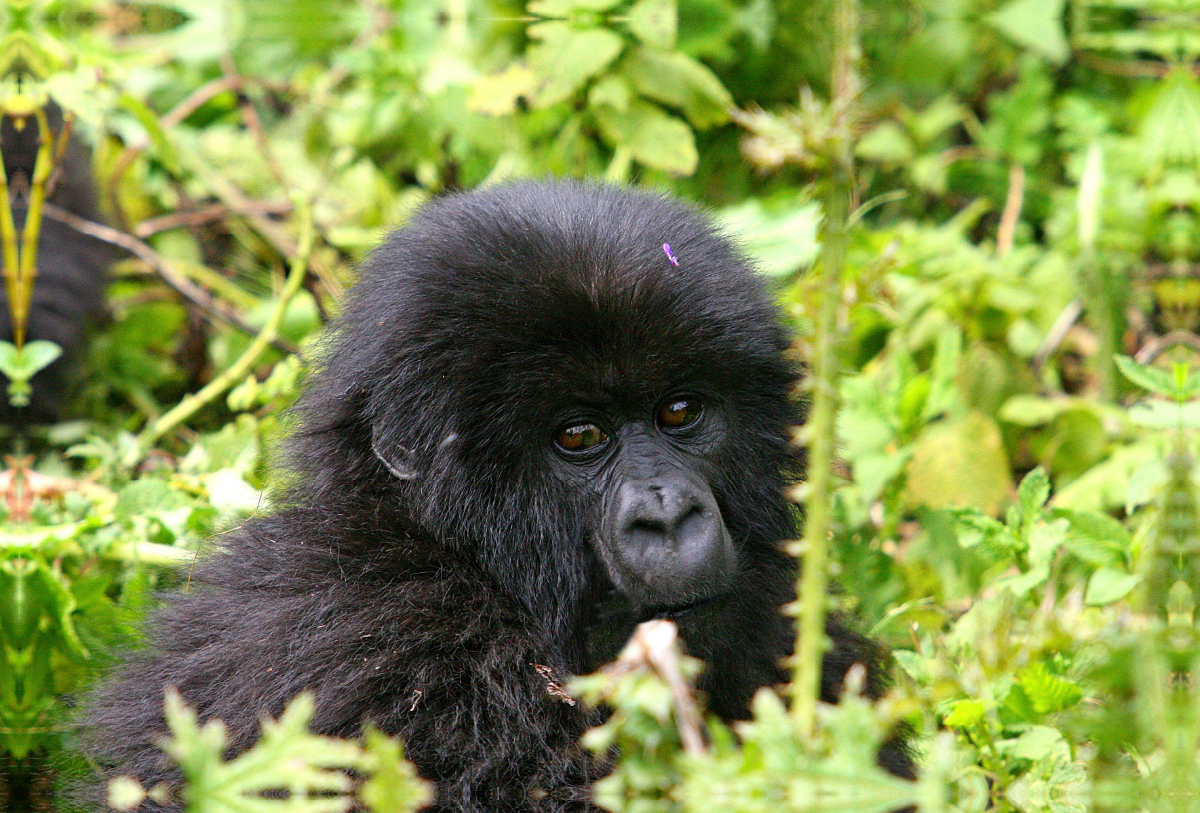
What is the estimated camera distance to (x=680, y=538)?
2248 mm

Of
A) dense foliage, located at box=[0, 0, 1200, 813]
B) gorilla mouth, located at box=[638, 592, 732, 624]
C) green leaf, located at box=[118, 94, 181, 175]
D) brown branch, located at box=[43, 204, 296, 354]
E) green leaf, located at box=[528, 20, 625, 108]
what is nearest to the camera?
dense foliage, located at box=[0, 0, 1200, 813]

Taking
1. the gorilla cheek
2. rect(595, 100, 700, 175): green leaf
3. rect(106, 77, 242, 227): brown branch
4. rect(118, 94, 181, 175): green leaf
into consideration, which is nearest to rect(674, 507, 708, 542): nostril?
the gorilla cheek

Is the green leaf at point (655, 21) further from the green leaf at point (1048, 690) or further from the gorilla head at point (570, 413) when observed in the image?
the green leaf at point (1048, 690)

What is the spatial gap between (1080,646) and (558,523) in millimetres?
1265

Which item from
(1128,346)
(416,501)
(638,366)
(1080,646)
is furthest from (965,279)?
(416,501)

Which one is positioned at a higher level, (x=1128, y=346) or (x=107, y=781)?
(x=1128, y=346)

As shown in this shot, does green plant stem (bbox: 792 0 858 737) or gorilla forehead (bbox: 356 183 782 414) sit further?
gorilla forehead (bbox: 356 183 782 414)

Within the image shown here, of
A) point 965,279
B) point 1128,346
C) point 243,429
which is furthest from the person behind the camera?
point 1128,346

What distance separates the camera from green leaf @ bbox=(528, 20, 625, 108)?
4277 millimetres

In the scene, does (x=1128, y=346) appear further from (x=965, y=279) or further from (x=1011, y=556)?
(x=1011, y=556)

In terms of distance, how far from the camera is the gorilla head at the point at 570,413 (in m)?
2.35

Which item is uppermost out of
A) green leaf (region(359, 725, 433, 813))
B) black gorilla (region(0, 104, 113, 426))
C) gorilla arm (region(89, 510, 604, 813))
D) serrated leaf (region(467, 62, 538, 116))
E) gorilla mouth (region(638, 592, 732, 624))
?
serrated leaf (region(467, 62, 538, 116))

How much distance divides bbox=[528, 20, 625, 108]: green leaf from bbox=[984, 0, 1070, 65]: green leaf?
2.24m

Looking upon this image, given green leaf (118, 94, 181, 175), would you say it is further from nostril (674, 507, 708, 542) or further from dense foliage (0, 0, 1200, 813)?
nostril (674, 507, 708, 542)
